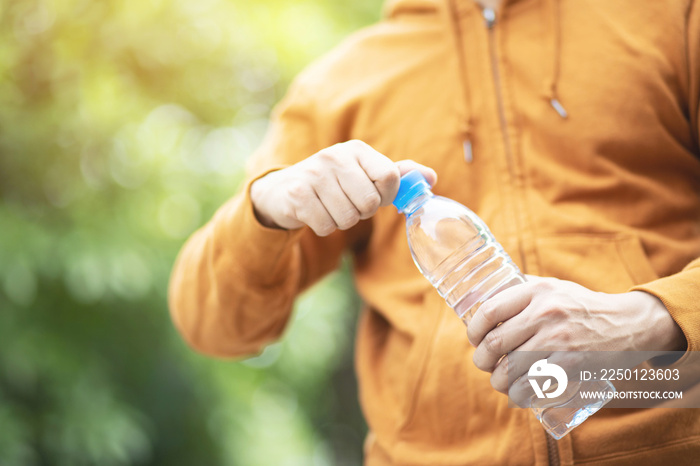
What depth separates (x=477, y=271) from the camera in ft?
2.77

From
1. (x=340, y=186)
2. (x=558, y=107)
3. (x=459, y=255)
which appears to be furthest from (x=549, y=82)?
(x=340, y=186)

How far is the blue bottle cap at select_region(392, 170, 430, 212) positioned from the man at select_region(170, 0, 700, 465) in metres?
0.02

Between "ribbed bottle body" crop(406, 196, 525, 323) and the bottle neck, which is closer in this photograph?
the bottle neck

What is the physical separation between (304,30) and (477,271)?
172cm

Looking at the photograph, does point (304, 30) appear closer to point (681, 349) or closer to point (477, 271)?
point (477, 271)

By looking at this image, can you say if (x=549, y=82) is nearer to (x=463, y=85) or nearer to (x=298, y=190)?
(x=463, y=85)

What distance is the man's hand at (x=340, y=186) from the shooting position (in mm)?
697

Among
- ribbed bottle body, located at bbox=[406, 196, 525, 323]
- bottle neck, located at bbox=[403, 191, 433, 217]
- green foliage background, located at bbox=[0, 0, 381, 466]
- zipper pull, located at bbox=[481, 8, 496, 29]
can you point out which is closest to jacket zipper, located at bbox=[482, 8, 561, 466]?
zipper pull, located at bbox=[481, 8, 496, 29]

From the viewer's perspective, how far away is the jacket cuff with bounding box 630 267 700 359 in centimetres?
68

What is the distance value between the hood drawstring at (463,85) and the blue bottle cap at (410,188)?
0.76 ft

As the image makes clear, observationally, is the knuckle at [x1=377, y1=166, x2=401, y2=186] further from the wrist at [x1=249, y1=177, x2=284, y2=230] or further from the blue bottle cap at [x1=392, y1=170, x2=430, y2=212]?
the wrist at [x1=249, y1=177, x2=284, y2=230]

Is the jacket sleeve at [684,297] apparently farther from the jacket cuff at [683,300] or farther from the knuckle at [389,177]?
the knuckle at [389,177]

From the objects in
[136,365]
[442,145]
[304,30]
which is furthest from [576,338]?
[304,30]

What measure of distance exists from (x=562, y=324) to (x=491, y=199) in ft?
0.99
